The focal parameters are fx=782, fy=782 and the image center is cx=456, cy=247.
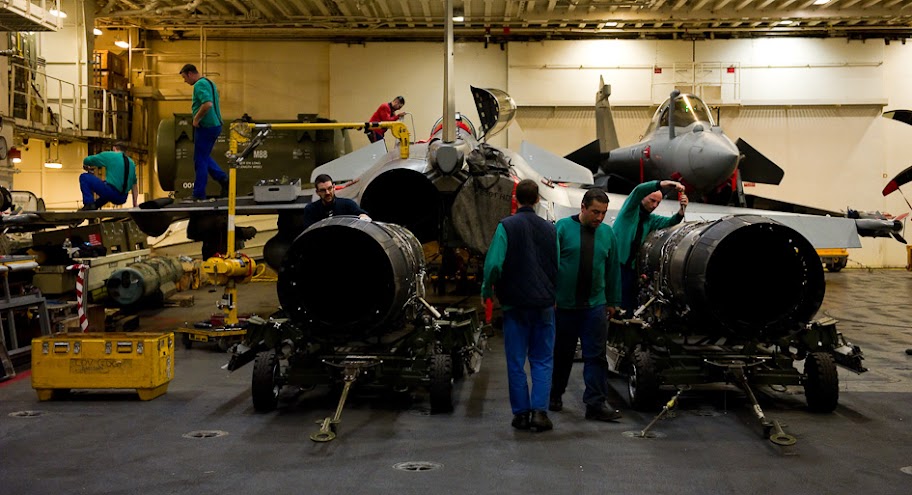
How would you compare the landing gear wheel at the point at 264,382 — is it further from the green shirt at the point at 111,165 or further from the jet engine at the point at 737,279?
the green shirt at the point at 111,165

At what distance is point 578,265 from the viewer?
5.50 meters

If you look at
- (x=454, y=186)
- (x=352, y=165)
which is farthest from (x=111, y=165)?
(x=454, y=186)

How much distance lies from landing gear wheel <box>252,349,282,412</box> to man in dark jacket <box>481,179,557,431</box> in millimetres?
1672

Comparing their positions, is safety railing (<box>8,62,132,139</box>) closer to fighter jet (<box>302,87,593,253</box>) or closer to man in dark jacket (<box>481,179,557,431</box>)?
fighter jet (<box>302,87,593,253</box>)

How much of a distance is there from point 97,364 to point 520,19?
16.3 m

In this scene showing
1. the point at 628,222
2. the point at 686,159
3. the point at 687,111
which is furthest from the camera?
the point at 687,111

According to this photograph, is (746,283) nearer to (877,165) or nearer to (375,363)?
(375,363)

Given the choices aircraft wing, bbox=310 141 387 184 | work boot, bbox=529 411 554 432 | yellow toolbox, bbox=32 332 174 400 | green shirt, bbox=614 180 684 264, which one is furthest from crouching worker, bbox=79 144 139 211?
work boot, bbox=529 411 554 432

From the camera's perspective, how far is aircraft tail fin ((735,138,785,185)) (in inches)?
630

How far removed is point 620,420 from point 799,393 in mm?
1761

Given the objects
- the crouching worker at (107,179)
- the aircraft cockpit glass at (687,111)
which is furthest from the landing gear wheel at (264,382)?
the aircraft cockpit glass at (687,111)

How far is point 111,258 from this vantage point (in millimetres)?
9867

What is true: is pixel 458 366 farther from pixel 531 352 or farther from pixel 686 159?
pixel 686 159

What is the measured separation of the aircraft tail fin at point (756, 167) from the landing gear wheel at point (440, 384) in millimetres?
12075
